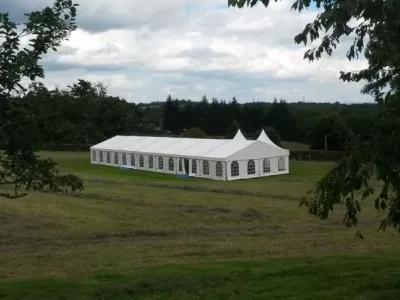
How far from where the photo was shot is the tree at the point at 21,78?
606 cm

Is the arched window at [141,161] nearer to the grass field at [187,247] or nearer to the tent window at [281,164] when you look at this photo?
the tent window at [281,164]

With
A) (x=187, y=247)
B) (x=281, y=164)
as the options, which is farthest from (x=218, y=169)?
(x=187, y=247)

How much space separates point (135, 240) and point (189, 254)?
2.84 m

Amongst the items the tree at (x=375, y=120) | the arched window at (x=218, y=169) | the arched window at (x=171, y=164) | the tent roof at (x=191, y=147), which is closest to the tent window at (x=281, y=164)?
the tent roof at (x=191, y=147)

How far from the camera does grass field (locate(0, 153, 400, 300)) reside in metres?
8.03

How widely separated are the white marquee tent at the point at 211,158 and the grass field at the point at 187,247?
5.00 metres

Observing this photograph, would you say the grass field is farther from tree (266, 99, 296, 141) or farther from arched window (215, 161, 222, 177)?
tree (266, 99, 296, 141)

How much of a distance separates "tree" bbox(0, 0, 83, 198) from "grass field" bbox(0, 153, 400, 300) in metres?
2.18

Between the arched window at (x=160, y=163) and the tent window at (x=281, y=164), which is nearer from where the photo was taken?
the tent window at (x=281, y=164)

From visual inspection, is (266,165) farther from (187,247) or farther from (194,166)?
(187,247)

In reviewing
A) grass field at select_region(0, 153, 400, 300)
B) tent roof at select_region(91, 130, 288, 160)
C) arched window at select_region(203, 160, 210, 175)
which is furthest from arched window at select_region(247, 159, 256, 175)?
grass field at select_region(0, 153, 400, 300)

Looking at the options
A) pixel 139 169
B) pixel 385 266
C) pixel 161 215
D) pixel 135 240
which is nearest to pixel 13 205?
pixel 161 215

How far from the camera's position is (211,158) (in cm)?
3694

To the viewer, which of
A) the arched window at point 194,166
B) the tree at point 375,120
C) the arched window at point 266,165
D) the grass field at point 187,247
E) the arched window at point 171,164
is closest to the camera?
the tree at point 375,120
